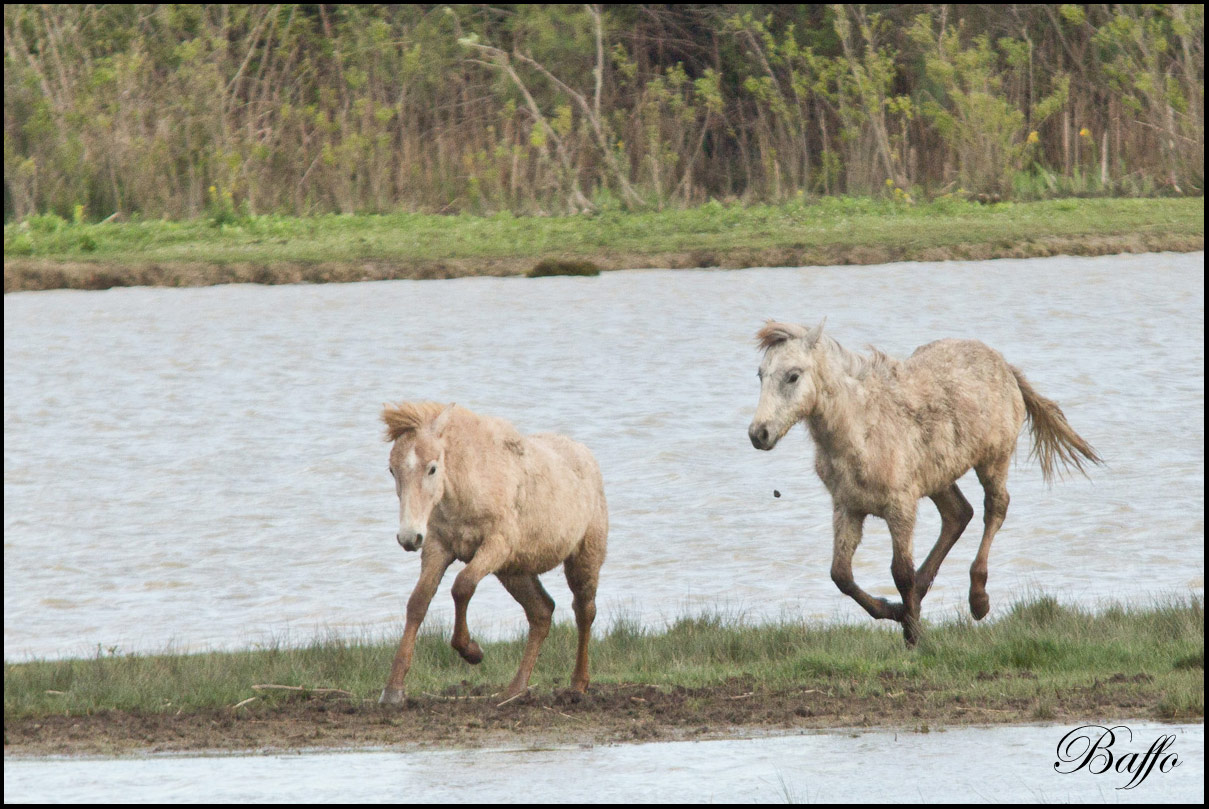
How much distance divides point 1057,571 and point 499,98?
17.7 metres

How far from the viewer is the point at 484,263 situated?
67.6 ft

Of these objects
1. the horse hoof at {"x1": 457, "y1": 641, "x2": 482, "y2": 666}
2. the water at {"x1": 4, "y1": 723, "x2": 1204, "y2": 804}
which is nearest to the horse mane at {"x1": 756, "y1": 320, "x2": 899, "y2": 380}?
the horse hoof at {"x1": 457, "y1": 641, "x2": 482, "y2": 666}

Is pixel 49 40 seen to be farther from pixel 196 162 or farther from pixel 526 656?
pixel 526 656

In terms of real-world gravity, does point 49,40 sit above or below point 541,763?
above

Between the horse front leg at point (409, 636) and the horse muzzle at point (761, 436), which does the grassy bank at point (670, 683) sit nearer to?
the horse front leg at point (409, 636)

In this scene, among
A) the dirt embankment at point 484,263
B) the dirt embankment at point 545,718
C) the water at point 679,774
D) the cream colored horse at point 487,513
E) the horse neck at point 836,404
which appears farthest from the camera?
the dirt embankment at point 484,263

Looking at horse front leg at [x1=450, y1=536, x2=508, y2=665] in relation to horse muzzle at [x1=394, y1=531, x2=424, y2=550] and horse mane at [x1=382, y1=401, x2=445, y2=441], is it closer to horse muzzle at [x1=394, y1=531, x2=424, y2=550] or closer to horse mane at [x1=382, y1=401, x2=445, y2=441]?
horse muzzle at [x1=394, y1=531, x2=424, y2=550]

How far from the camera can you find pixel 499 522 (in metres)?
6.96

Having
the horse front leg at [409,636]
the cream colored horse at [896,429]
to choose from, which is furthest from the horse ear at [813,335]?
the horse front leg at [409,636]

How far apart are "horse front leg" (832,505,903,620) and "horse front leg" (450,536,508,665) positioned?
1.78 m

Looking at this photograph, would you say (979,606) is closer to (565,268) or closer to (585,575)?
(585,575)

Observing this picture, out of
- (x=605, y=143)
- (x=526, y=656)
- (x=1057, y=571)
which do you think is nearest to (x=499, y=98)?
(x=605, y=143)

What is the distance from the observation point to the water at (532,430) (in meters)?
9.80

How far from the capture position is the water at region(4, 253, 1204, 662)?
980cm
